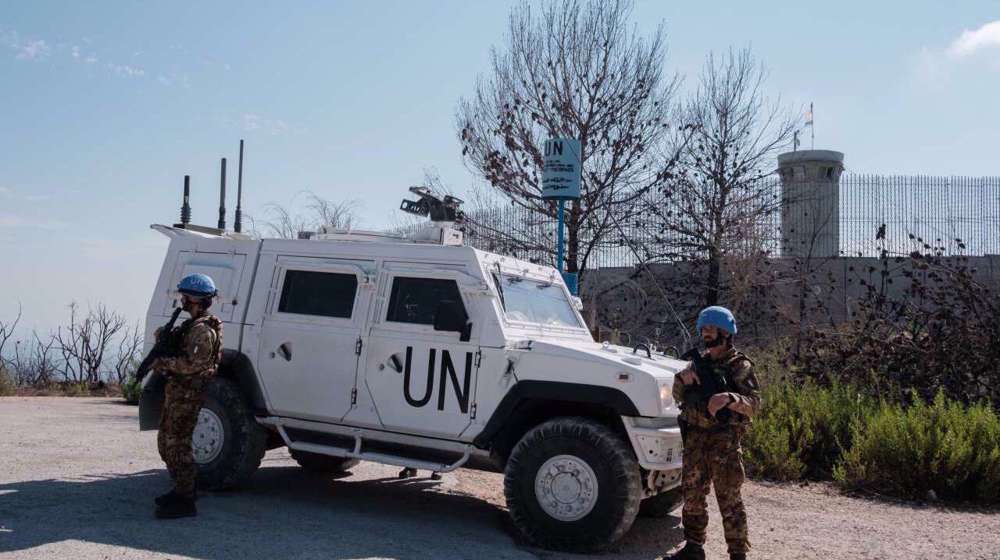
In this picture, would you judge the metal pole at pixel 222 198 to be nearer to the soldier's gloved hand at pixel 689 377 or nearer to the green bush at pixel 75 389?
the green bush at pixel 75 389

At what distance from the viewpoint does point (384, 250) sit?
710 centimetres

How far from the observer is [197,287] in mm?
6629

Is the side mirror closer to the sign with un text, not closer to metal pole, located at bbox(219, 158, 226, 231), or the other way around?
the sign with un text

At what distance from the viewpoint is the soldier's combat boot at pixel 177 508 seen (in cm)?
635

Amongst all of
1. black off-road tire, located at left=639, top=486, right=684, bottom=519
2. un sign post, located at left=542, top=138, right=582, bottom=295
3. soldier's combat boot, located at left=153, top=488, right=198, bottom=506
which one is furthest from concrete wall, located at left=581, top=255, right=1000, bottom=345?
soldier's combat boot, located at left=153, top=488, right=198, bottom=506

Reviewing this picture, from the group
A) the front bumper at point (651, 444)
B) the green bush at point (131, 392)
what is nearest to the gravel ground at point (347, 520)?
the front bumper at point (651, 444)

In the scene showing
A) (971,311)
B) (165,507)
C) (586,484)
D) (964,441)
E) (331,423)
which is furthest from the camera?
(971,311)

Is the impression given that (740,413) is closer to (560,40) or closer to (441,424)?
(441,424)

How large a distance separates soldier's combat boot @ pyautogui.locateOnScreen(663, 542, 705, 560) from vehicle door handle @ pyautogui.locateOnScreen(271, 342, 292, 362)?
3263 millimetres

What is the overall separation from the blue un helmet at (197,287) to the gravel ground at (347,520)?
1594mm

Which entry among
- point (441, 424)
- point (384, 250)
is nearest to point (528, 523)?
point (441, 424)

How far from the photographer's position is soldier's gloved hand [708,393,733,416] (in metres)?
5.34

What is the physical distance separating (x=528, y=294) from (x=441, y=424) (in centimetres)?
135

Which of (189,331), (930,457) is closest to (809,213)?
(930,457)
